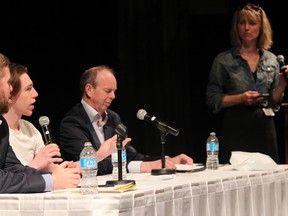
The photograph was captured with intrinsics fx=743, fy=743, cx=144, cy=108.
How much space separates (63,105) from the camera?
5.96 meters

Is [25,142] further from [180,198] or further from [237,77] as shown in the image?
[237,77]

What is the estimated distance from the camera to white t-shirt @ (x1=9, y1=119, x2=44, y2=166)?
397 cm

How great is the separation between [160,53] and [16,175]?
13.2 ft

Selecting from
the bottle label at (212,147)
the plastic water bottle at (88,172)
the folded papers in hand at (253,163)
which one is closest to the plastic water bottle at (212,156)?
the bottle label at (212,147)

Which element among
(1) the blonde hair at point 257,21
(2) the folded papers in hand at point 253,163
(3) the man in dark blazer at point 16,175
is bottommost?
(2) the folded papers in hand at point 253,163

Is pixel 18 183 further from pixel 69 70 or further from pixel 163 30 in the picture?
pixel 163 30

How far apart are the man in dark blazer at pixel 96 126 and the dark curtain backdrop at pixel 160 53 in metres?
1.30

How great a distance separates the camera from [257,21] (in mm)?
5422

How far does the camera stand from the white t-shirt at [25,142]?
3.97 metres

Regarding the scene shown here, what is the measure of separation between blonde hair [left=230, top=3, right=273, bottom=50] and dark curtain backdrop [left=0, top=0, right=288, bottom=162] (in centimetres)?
112

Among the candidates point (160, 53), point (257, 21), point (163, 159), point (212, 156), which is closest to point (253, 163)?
point (212, 156)

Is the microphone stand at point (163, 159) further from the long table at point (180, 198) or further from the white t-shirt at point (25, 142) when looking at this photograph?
the white t-shirt at point (25, 142)

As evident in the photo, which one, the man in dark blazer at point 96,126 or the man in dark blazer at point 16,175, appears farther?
the man in dark blazer at point 96,126

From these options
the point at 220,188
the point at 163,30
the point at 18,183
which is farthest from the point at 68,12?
the point at 18,183
